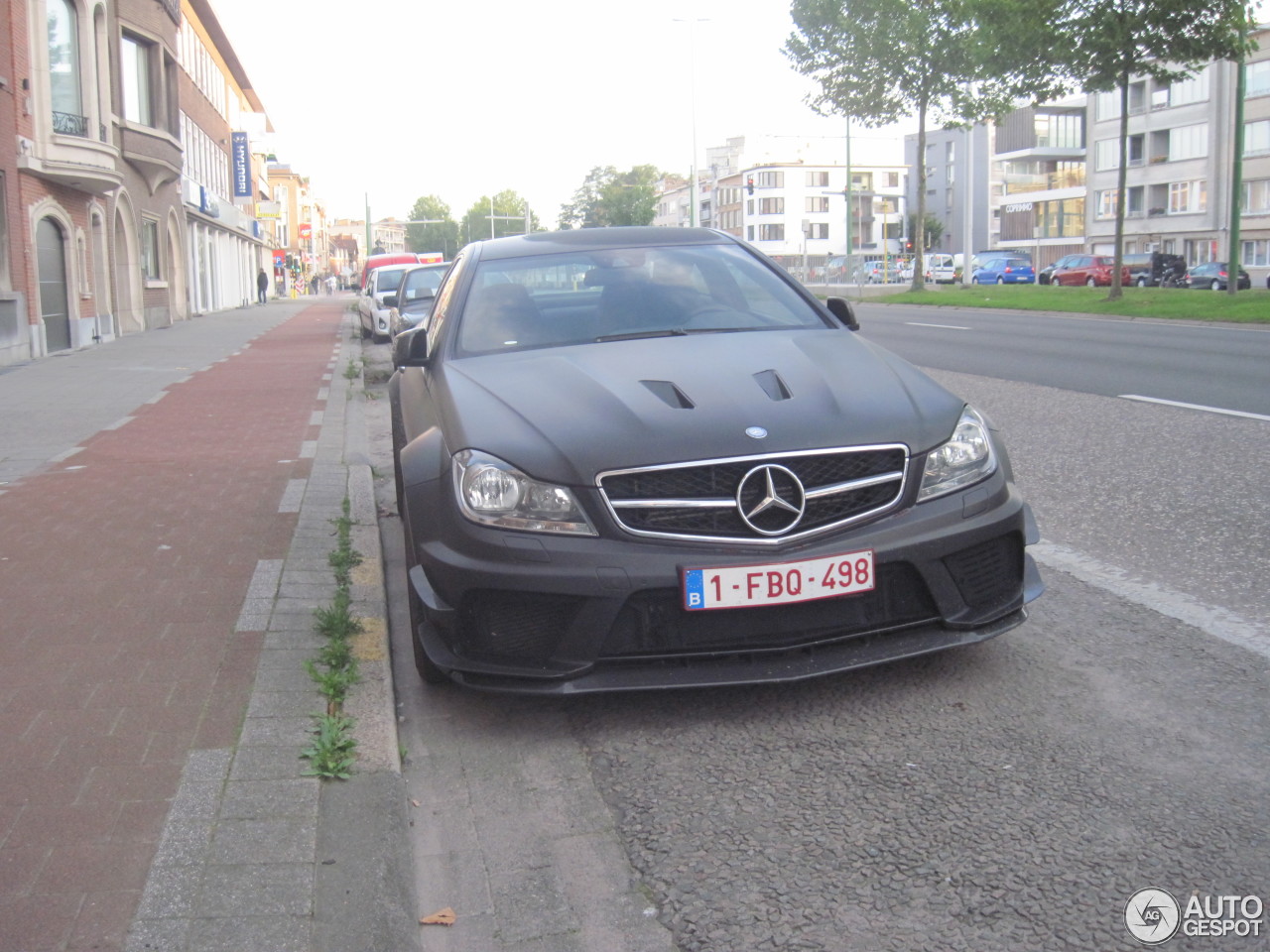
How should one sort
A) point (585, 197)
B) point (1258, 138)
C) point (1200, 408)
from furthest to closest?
point (585, 197) → point (1258, 138) → point (1200, 408)

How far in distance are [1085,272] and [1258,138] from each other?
1576 centimetres

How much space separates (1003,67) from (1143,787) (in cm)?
2774

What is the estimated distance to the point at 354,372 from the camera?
51.1 feet

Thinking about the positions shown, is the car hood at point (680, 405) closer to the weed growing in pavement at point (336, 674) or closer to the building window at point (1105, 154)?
the weed growing in pavement at point (336, 674)

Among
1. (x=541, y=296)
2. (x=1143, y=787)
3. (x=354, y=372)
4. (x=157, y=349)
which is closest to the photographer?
(x=1143, y=787)

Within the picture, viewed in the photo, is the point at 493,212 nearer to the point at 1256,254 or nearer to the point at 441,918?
the point at 1256,254

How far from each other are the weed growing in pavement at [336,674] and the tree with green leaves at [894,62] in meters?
29.7

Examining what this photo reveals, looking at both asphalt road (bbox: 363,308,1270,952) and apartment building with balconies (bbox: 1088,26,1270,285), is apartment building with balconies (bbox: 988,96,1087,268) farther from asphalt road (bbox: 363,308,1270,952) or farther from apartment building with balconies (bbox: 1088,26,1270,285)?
asphalt road (bbox: 363,308,1270,952)

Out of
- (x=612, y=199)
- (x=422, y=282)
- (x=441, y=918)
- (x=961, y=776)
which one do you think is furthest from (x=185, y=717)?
(x=612, y=199)

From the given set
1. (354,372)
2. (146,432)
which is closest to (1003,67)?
(354,372)

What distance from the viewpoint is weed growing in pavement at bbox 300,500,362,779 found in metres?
3.38

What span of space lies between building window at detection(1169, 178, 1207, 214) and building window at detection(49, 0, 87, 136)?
56.6 metres

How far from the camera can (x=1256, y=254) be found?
6125 cm

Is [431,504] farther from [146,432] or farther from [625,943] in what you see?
[146,432]
